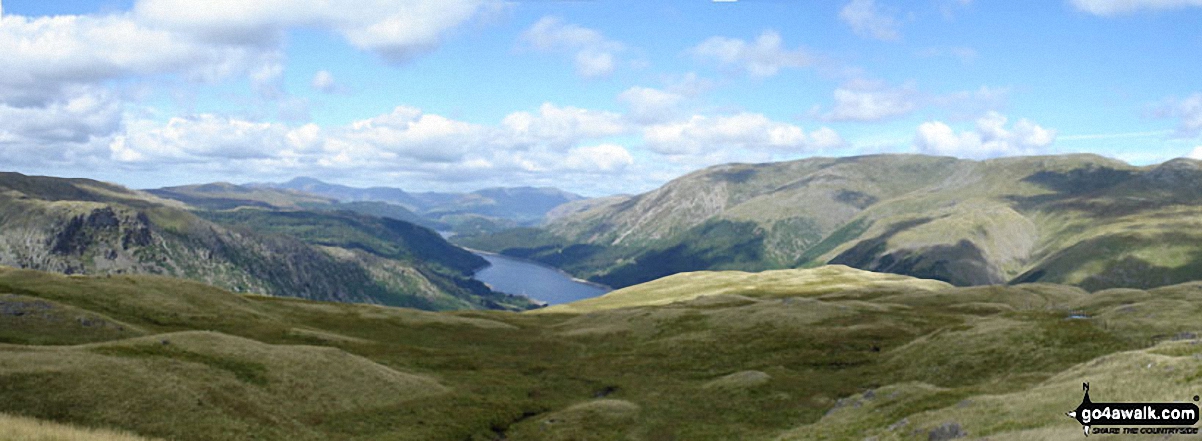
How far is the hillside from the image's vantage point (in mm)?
35406

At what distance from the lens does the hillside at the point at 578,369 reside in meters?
35.4

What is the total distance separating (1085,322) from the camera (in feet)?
206

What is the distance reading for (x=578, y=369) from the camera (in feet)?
248

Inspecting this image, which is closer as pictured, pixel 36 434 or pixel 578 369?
pixel 36 434

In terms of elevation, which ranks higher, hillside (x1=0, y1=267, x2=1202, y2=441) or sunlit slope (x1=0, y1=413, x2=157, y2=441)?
sunlit slope (x1=0, y1=413, x2=157, y2=441)

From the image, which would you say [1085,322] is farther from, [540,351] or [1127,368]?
[540,351]

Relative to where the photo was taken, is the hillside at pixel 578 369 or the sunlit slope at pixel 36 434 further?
the hillside at pixel 578 369

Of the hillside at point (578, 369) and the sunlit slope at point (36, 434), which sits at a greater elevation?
the sunlit slope at point (36, 434)

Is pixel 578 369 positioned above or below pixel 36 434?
below

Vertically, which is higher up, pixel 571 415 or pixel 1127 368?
pixel 1127 368

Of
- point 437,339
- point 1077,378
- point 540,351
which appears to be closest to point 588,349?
point 540,351

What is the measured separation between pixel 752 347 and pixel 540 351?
31466 mm

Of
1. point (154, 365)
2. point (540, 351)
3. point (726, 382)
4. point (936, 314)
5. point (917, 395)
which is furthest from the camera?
point (936, 314)

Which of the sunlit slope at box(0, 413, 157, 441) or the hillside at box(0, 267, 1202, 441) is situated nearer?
the sunlit slope at box(0, 413, 157, 441)
